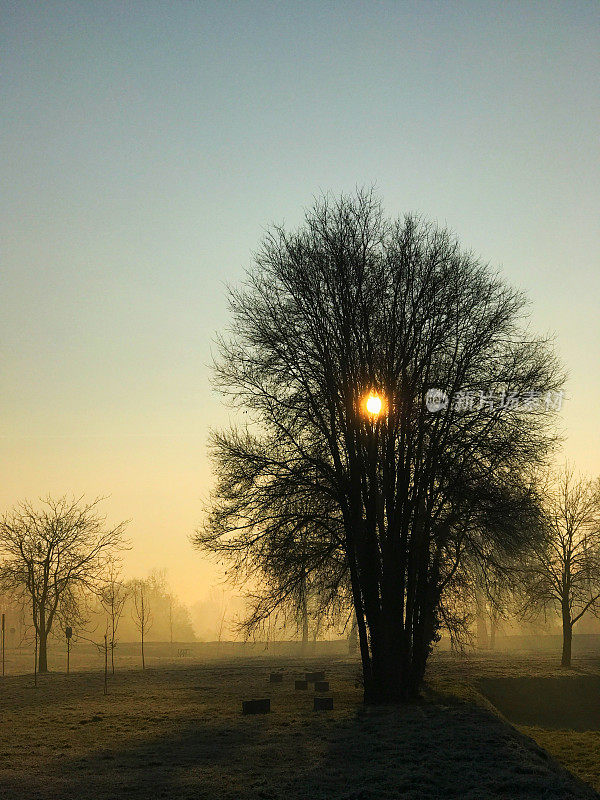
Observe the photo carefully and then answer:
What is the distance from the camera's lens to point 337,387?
2261cm

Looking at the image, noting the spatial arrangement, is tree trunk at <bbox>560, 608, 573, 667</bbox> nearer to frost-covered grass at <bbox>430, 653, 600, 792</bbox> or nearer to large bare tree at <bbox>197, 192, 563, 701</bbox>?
frost-covered grass at <bbox>430, 653, 600, 792</bbox>

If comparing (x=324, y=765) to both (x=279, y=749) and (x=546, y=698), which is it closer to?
(x=279, y=749)

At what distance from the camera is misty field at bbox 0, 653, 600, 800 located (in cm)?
1202

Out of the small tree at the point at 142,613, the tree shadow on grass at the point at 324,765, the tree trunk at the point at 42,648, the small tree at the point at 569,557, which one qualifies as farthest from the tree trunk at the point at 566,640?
the tree trunk at the point at 42,648

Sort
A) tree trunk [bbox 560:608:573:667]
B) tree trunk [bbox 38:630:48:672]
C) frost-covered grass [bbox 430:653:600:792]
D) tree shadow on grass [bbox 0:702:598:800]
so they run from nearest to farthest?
tree shadow on grass [bbox 0:702:598:800] → frost-covered grass [bbox 430:653:600:792] → tree trunk [bbox 38:630:48:672] → tree trunk [bbox 560:608:573:667]

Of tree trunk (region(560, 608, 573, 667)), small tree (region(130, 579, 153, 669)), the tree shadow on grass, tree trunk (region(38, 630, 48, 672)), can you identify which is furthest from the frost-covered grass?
tree trunk (region(38, 630, 48, 672))

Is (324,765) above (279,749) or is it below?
above

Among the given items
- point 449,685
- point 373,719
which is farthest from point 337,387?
point 449,685

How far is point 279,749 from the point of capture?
15172 millimetres

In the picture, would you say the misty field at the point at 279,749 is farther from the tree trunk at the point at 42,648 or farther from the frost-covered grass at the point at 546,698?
the tree trunk at the point at 42,648

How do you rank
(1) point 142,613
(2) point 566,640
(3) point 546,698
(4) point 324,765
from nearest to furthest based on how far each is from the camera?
(4) point 324,765 < (3) point 546,698 < (2) point 566,640 < (1) point 142,613

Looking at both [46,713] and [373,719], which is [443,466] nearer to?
[373,719]

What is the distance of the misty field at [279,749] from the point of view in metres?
12.0

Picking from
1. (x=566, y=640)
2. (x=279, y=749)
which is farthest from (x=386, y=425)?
(x=566, y=640)
